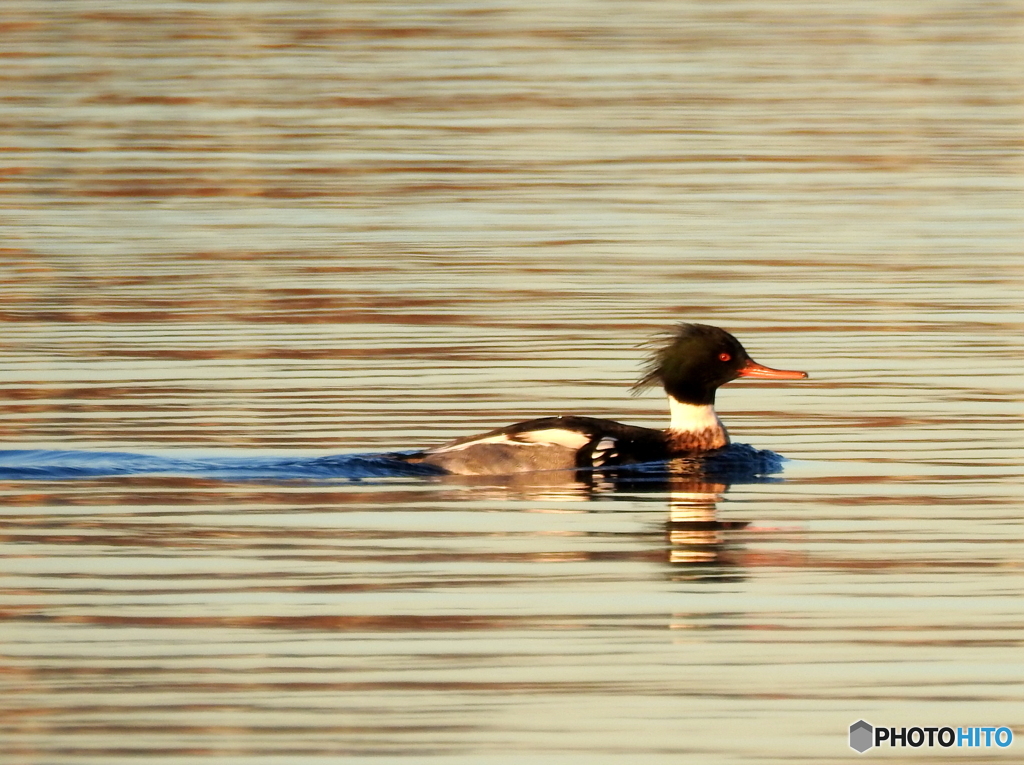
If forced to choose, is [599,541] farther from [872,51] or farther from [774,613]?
[872,51]

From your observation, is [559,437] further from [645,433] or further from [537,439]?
[645,433]

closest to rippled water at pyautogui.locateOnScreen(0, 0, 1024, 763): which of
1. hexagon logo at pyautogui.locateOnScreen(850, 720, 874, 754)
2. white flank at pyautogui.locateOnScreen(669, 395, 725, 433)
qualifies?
A: hexagon logo at pyautogui.locateOnScreen(850, 720, 874, 754)

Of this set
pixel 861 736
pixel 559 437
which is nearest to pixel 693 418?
pixel 559 437

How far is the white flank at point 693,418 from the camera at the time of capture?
514 inches

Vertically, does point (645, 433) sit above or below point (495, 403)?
below

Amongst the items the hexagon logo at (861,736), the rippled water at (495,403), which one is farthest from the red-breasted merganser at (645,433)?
the hexagon logo at (861,736)

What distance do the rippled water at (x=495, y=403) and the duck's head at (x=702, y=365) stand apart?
0.46m

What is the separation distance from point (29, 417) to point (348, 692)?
5.84 metres

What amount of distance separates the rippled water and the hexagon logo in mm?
87

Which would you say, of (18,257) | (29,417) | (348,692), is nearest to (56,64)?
(18,257)

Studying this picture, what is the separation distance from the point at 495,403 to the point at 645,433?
121 centimetres

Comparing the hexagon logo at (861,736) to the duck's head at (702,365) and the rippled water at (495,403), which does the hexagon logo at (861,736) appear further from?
the duck's head at (702,365)

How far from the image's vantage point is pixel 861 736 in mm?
7418

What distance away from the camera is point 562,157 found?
25.0 metres
